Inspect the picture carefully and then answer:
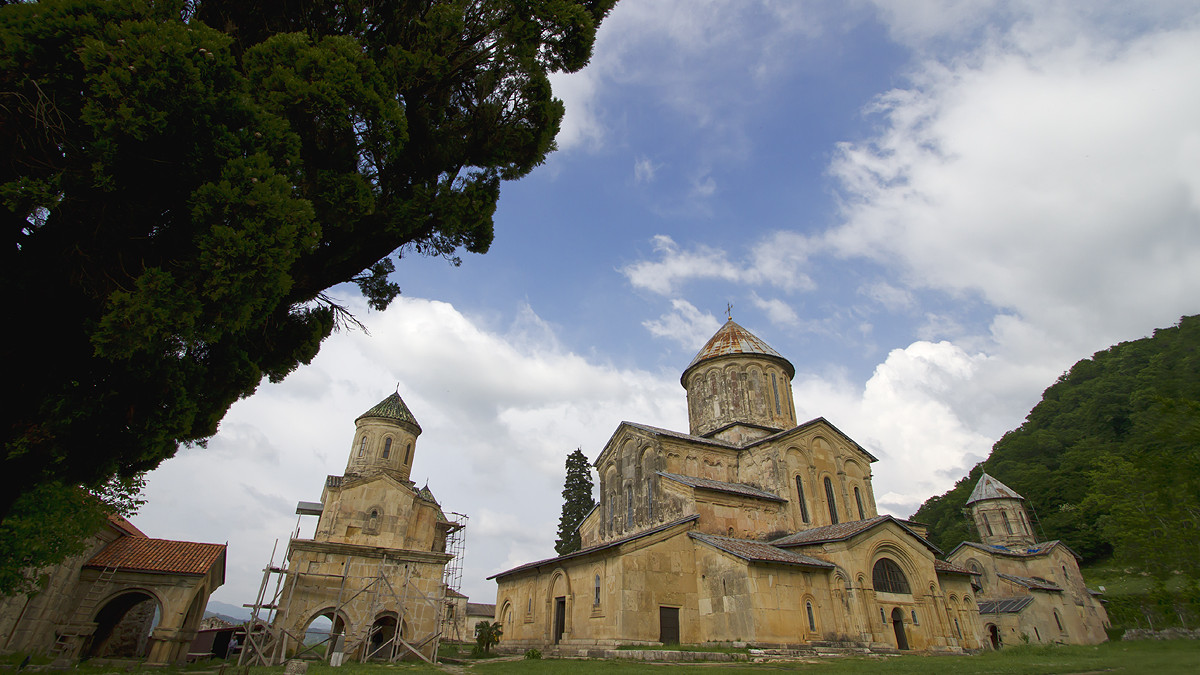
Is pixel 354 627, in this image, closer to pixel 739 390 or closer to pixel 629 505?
pixel 629 505

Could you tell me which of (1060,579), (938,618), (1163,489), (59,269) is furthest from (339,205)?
(1060,579)

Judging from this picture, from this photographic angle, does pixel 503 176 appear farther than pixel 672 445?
No

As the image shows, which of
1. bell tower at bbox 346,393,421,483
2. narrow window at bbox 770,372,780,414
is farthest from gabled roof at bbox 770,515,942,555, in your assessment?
bell tower at bbox 346,393,421,483

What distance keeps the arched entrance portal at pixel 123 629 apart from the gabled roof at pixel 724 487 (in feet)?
55.9

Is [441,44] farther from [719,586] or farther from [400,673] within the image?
[719,586]

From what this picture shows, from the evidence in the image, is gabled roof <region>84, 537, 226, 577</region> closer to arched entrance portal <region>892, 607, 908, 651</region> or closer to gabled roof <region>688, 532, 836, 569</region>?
gabled roof <region>688, 532, 836, 569</region>

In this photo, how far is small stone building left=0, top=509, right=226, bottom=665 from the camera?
37.2 ft

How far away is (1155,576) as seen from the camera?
18.8 feet

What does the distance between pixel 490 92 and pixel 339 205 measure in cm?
268

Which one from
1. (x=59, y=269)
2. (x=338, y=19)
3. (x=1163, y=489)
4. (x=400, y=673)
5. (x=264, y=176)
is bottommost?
(x=400, y=673)

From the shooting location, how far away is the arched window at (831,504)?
17.3 metres

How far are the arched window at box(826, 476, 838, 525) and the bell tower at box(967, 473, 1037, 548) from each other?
18.4 metres

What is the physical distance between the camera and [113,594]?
42.7ft

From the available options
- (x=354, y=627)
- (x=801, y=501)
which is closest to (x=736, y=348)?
(x=801, y=501)
